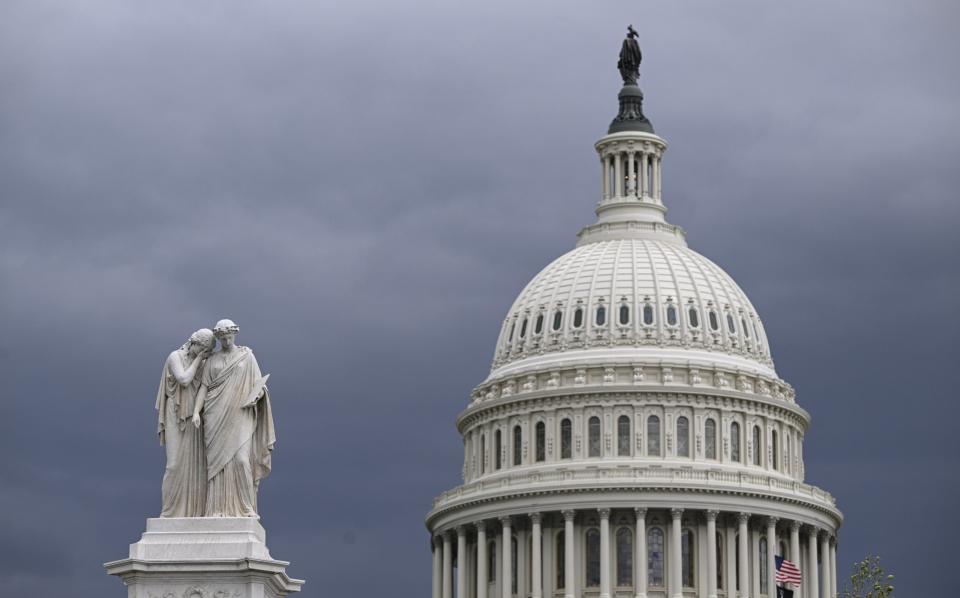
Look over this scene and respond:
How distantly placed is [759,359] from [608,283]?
40.1ft

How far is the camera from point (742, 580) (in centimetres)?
16412

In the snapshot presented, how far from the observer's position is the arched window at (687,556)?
541ft

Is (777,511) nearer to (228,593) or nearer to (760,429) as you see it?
(760,429)

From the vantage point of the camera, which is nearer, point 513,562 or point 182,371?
point 182,371

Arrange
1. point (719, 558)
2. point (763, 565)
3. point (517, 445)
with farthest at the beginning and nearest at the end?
point (517, 445) < point (763, 565) < point (719, 558)

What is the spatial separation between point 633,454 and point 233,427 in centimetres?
14087

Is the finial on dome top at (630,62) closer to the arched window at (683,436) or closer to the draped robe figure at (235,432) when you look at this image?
the arched window at (683,436)

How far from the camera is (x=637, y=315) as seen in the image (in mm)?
171875

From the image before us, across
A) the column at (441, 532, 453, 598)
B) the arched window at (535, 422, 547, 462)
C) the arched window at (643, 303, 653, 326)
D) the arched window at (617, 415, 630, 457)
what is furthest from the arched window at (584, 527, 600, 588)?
the arched window at (643, 303, 653, 326)

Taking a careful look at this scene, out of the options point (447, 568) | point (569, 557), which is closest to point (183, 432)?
point (569, 557)

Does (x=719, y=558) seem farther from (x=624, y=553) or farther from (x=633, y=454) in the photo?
(x=633, y=454)

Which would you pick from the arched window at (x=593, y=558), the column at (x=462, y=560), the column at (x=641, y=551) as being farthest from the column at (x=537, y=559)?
the column at (x=462, y=560)

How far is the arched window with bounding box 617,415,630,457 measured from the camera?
548 feet

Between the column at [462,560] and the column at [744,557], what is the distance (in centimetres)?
1961
